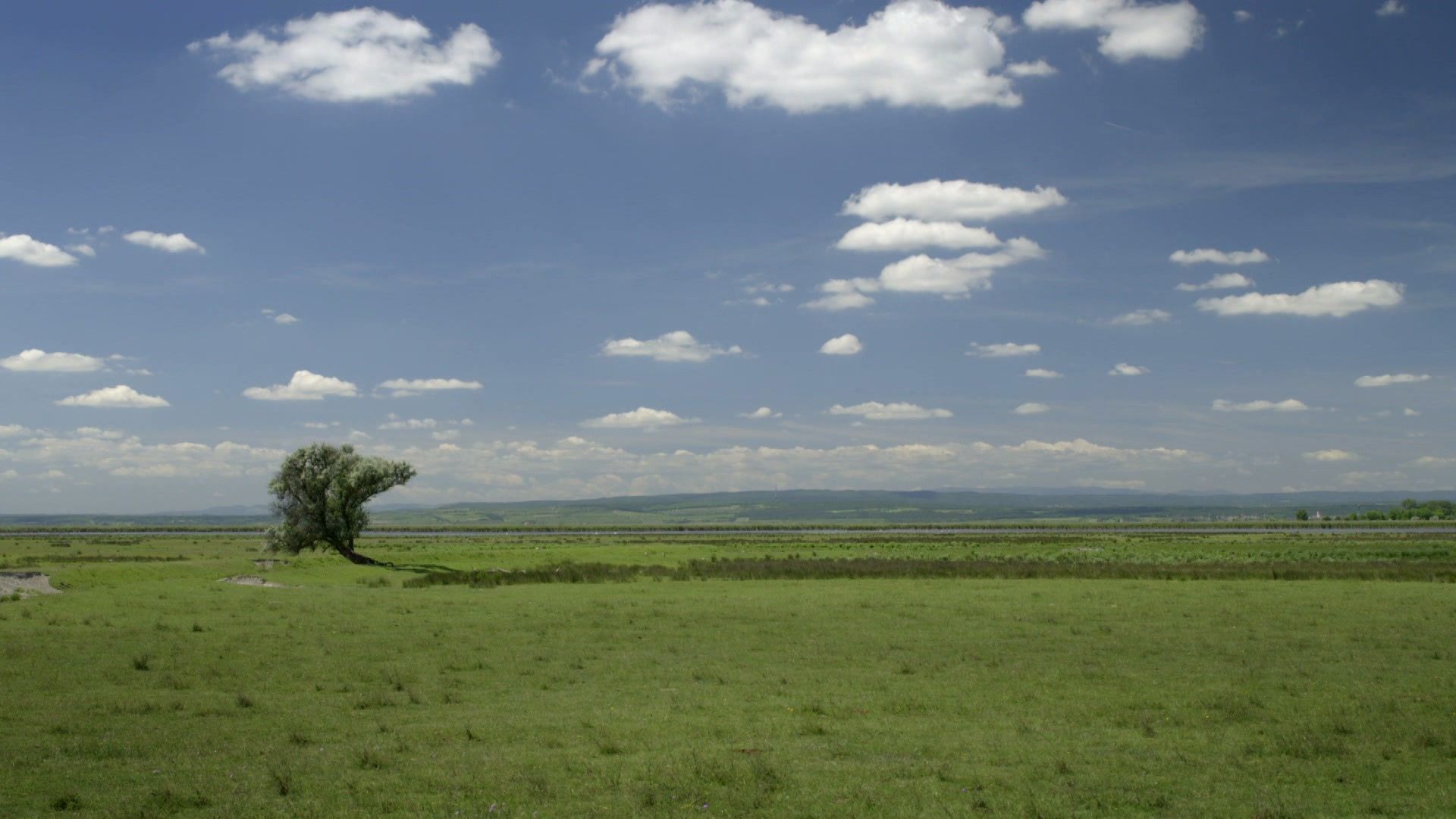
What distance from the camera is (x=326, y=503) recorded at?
228 feet

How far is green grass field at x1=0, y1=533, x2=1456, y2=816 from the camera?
1339 cm

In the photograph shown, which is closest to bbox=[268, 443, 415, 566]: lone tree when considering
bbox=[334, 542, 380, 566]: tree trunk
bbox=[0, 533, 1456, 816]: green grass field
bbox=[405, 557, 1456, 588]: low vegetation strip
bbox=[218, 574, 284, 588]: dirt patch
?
bbox=[334, 542, 380, 566]: tree trunk

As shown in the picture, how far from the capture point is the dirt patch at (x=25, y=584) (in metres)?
40.5

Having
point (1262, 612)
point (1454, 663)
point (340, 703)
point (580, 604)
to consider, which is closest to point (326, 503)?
point (580, 604)

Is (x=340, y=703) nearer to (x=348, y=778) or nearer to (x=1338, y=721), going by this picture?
(x=348, y=778)

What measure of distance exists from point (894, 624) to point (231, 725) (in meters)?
20.5

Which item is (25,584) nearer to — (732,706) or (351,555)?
(351,555)

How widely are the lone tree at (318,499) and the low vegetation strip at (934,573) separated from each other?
1404 cm

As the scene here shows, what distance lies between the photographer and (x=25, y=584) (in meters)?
42.6

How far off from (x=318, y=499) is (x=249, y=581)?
21602 mm

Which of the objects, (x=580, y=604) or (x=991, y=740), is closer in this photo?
(x=991, y=740)

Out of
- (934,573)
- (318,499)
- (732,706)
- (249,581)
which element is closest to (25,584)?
(249,581)

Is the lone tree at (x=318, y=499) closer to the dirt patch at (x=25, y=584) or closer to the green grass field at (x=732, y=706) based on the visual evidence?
the dirt patch at (x=25, y=584)

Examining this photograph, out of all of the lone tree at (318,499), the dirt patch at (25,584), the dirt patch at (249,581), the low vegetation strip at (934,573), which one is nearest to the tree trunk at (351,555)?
the lone tree at (318,499)
